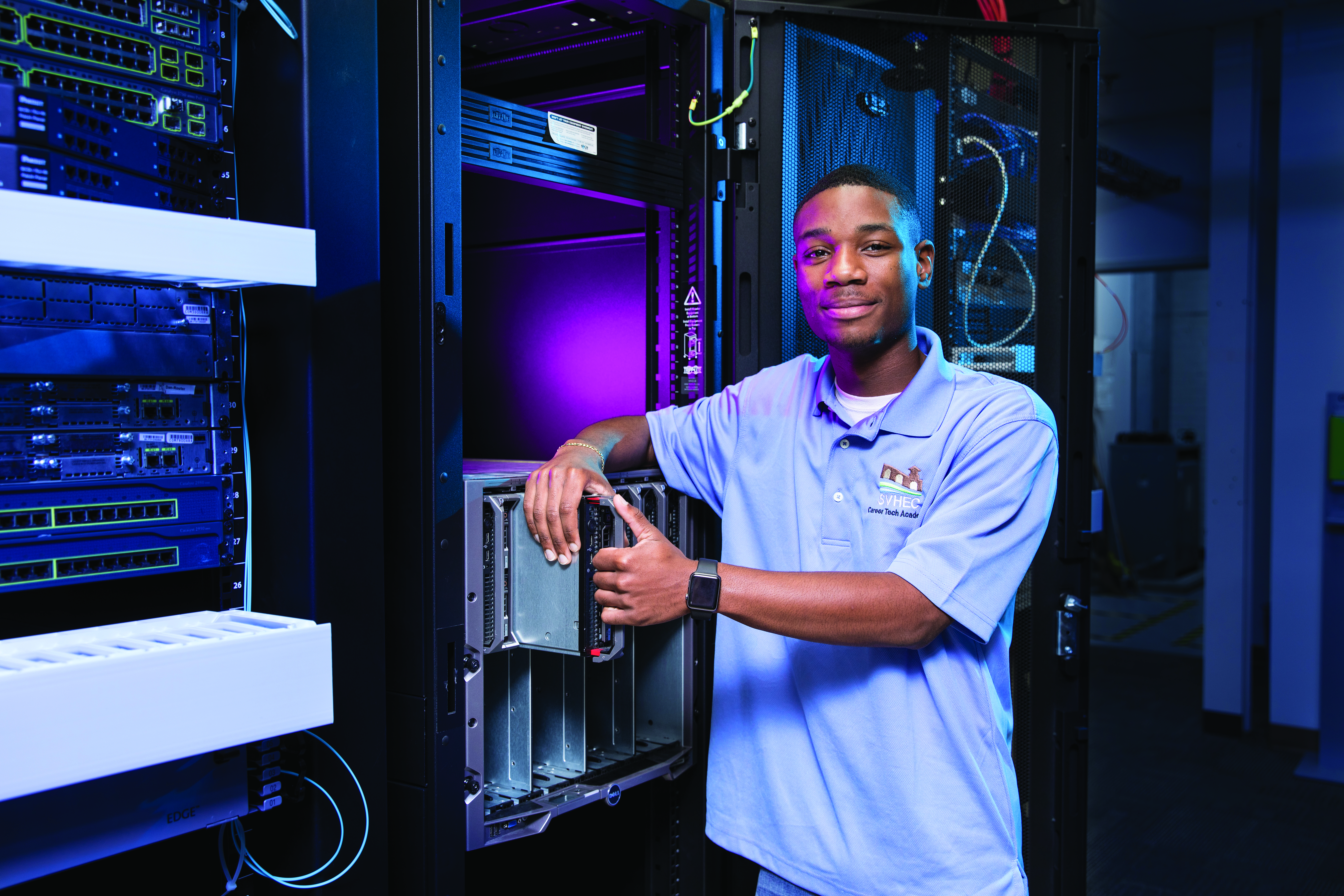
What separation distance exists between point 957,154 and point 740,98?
431 mm

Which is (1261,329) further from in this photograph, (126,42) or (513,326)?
(126,42)

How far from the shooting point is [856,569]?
5.02 ft

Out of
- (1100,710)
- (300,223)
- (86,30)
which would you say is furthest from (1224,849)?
(86,30)

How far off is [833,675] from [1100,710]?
4.25m

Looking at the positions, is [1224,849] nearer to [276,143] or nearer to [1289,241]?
[1289,241]

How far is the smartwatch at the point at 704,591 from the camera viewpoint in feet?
4.42

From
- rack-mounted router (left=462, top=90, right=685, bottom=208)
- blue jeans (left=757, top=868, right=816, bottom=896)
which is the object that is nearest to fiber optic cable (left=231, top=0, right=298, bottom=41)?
rack-mounted router (left=462, top=90, right=685, bottom=208)

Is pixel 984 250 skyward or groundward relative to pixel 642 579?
skyward

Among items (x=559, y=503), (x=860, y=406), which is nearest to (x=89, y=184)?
(x=559, y=503)

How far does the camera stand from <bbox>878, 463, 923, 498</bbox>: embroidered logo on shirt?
4.94 ft

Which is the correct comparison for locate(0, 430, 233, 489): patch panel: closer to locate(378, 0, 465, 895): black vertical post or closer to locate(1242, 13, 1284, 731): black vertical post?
locate(378, 0, 465, 895): black vertical post

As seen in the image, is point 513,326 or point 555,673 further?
point 513,326

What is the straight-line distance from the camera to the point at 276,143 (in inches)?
49.4

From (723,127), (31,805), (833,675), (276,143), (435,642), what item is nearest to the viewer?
(31,805)
